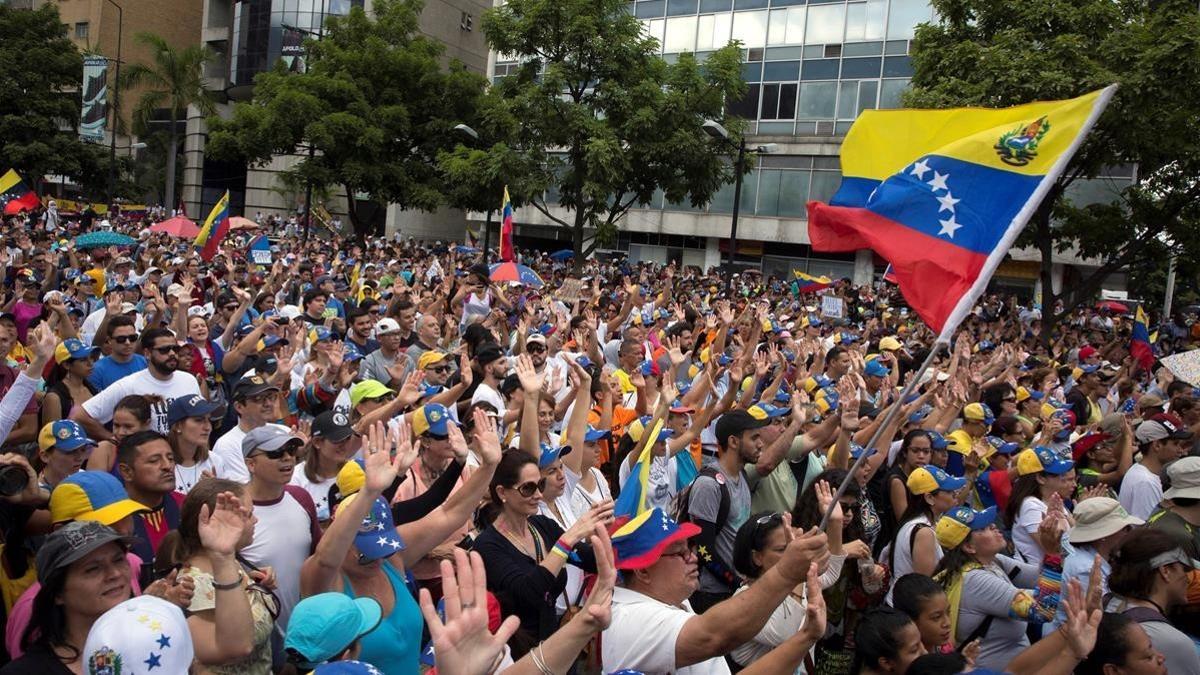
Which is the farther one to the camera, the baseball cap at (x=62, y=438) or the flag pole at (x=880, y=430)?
the baseball cap at (x=62, y=438)

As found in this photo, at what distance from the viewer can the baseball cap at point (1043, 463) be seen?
232 inches

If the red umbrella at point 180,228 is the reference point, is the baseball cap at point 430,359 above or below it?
→ below

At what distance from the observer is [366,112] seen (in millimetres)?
31953

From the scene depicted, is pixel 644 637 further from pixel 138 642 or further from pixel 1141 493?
pixel 1141 493

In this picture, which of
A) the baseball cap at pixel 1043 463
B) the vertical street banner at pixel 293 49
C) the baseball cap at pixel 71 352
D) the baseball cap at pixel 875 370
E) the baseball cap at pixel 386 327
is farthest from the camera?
the vertical street banner at pixel 293 49

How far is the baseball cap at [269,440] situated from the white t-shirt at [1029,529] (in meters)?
4.08

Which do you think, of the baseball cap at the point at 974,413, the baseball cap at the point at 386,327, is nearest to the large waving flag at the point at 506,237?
the baseball cap at the point at 386,327

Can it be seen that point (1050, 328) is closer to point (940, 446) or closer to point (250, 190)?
point (940, 446)

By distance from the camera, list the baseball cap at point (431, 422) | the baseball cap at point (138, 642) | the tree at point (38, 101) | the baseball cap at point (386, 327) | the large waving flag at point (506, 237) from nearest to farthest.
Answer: the baseball cap at point (138, 642)
the baseball cap at point (431, 422)
the baseball cap at point (386, 327)
the large waving flag at point (506, 237)
the tree at point (38, 101)

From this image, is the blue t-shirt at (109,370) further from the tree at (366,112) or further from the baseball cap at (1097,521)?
the tree at (366,112)

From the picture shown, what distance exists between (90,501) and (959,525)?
395cm

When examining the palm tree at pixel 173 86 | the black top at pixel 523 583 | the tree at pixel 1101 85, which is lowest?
the black top at pixel 523 583

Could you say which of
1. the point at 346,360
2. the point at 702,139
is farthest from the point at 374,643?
the point at 702,139

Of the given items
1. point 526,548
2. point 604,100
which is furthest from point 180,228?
point 526,548
